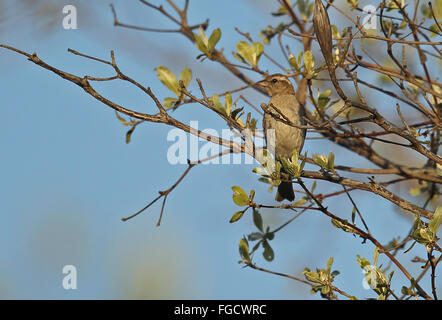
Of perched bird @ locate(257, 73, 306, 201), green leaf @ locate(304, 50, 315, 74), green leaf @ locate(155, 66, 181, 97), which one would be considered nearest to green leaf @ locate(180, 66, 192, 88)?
green leaf @ locate(155, 66, 181, 97)

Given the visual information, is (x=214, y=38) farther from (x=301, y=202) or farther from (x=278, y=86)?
(x=278, y=86)

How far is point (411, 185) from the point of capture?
5.47m

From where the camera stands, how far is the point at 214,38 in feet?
14.3

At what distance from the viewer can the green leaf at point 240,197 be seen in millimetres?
3629

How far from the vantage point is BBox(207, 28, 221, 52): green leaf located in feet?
14.3

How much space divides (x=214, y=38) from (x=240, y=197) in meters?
1.32

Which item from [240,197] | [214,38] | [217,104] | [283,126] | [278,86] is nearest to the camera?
[240,197]

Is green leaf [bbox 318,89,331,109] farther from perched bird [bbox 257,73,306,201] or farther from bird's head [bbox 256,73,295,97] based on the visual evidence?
bird's head [bbox 256,73,295,97]

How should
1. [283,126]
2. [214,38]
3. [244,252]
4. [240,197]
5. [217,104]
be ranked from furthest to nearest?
[283,126], [214,38], [244,252], [217,104], [240,197]

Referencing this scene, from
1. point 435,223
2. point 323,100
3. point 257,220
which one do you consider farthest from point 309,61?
point 435,223

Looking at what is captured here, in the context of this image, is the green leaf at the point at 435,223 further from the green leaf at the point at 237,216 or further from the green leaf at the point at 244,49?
the green leaf at the point at 244,49
